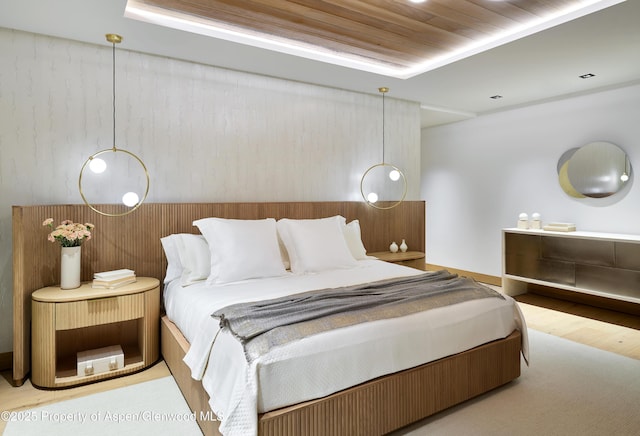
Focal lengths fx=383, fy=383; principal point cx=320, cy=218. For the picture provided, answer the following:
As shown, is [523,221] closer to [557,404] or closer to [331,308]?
[557,404]

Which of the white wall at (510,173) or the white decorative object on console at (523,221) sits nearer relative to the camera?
the white wall at (510,173)

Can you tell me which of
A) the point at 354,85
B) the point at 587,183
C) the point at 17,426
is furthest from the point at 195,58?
the point at 587,183

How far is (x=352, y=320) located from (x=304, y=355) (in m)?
0.36

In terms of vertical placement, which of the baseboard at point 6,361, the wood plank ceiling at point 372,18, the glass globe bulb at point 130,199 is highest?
the wood plank ceiling at point 372,18

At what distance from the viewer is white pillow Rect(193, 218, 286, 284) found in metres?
2.92

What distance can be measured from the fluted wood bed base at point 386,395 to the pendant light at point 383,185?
7.82ft

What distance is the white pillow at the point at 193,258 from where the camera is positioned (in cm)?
299

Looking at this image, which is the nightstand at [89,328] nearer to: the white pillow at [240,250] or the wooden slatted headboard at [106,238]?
the wooden slatted headboard at [106,238]

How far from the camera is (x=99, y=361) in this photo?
2711mm

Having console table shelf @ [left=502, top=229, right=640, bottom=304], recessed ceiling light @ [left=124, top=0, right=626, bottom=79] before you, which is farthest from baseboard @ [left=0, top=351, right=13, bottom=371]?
console table shelf @ [left=502, top=229, right=640, bottom=304]

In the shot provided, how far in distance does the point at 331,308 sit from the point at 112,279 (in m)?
1.69

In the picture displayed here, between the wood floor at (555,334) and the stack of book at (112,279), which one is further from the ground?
the stack of book at (112,279)

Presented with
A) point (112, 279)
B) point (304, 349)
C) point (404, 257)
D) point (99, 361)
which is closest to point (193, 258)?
point (112, 279)

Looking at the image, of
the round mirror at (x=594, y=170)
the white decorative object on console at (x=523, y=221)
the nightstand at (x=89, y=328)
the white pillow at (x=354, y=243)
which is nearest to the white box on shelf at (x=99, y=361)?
the nightstand at (x=89, y=328)
